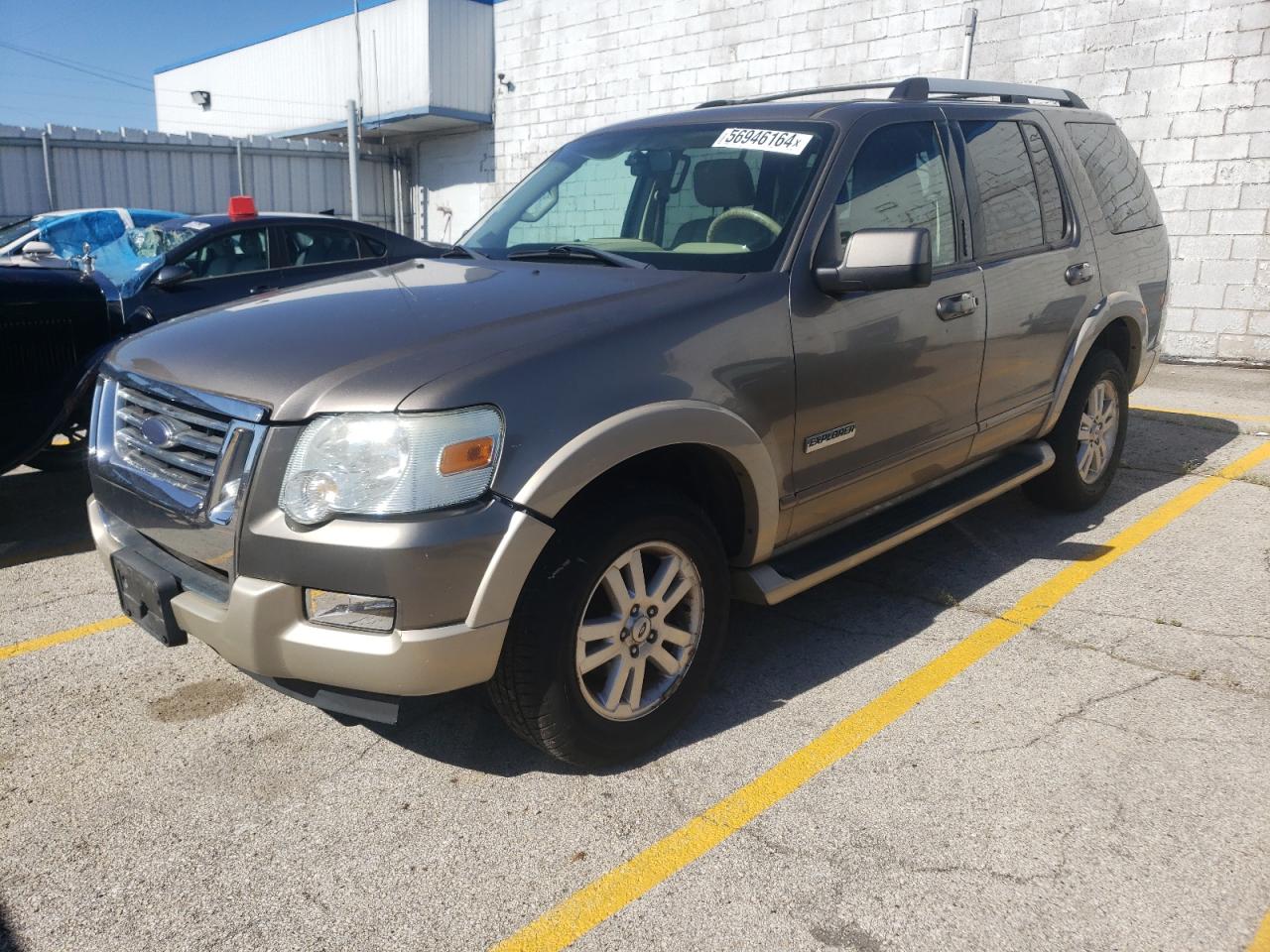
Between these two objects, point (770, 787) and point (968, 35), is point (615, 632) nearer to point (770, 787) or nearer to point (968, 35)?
point (770, 787)

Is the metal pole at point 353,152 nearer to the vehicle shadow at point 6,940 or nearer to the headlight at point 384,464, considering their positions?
the headlight at point 384,464

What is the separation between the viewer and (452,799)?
2.83 metres

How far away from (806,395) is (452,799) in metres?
1.61

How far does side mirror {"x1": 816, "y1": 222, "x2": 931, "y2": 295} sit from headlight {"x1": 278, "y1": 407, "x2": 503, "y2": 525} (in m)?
1.38

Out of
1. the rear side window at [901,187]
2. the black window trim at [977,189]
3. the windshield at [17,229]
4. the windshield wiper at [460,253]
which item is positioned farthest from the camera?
the windshield at [17,229]

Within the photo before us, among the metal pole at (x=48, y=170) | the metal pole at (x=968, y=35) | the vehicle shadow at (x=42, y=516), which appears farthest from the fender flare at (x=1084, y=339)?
the metal pole at (x=48, y=170)

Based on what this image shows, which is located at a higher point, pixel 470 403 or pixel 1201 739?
pixel 470 403

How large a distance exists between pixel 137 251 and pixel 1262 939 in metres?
7.39

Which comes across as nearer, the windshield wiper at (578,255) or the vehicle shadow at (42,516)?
the windshield wiper at (578,255)

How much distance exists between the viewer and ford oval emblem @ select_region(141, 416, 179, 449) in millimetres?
2748

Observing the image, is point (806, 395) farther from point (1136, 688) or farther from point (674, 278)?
point (1136, 688)

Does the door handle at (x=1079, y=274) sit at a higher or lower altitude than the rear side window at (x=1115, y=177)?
lower

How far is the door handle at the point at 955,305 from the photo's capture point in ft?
12.3

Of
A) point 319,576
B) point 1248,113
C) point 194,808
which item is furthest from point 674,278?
point 1248,113
